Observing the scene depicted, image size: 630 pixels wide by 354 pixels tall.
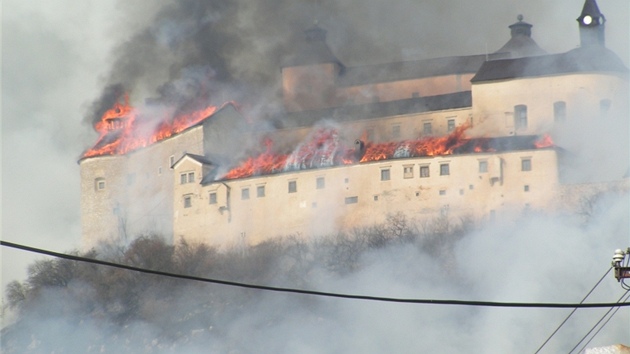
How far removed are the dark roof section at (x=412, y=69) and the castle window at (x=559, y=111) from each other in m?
12.3

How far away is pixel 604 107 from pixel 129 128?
122 feet

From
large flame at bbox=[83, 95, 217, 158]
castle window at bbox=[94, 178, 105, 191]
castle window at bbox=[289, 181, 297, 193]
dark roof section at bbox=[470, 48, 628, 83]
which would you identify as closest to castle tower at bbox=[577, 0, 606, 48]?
dark roof section at bbox=[470, 48, 628, 83]

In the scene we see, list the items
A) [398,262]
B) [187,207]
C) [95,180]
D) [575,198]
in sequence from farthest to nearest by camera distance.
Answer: [95,180], [187,207], [398,262], [575,198]

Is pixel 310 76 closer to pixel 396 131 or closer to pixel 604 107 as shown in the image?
pixel 396 131

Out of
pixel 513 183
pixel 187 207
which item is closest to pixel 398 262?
pixel 513 183

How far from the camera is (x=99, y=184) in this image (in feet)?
360

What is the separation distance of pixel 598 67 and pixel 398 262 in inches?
727

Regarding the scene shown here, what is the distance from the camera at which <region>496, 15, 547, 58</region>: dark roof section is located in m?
112

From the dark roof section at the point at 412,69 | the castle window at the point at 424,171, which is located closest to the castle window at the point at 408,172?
the castle window at the point at 424,171

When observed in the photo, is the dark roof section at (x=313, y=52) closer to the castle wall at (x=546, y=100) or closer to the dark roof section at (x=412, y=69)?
the dark roof section at (x=412, y=69)

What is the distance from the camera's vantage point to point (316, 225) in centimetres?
9675

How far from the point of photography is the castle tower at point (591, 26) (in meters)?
104

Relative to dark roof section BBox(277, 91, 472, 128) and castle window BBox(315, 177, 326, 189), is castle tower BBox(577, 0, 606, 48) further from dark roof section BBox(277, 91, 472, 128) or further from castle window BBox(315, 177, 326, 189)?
castle window BBox(315, 177, 326, 189)

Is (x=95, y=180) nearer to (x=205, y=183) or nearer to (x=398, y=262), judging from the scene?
(x=205, y=183)
